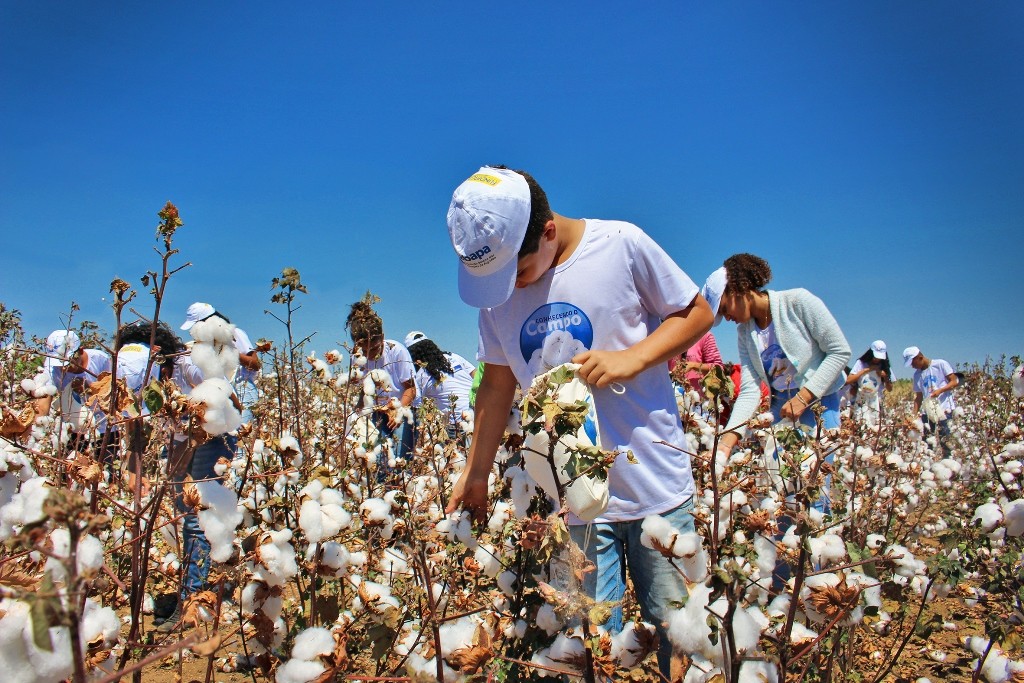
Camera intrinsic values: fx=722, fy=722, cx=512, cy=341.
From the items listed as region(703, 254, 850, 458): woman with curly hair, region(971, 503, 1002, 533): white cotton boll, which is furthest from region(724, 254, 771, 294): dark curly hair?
region(971, 503, 1002, 533): white cotton boll

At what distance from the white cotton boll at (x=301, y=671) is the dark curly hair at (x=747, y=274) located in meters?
2.91

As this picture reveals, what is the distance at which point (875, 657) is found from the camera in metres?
3.19

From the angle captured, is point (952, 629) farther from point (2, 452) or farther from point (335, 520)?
point (2, 452)

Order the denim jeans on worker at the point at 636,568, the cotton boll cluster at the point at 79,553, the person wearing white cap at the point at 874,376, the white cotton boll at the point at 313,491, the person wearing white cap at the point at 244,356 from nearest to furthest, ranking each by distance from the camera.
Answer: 1. the cotton boll cluster at the point at 79,553
2. the white cotton boll at the point at 313,491
3. the denim jeans on worker at the point at 636,568
4. the person wearing white cap at the point at 244,356
5. the person wearing white cap at the point at 874,376

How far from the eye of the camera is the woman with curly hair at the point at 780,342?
3.28 m

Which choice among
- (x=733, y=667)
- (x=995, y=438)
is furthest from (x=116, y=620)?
(x=995, y=438)

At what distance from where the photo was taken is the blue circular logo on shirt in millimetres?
1964

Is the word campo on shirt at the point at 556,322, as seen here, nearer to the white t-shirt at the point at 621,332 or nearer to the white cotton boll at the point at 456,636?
the white t-shirt at the point at 621,332

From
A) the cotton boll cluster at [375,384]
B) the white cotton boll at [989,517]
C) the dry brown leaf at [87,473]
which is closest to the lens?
the dry brown leaf at [87,473]

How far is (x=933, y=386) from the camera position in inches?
375

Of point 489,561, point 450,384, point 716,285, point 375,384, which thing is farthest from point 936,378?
point 489,561

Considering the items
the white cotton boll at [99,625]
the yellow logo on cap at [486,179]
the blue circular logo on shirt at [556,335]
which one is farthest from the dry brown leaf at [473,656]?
the yellow logo on cap at [486,179]

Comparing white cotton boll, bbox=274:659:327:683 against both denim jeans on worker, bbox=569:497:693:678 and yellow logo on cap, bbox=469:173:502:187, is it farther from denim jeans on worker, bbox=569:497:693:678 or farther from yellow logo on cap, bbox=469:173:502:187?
yellow logo on cap, bbox=469:173:502:187

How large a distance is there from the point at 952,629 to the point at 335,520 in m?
3.73
